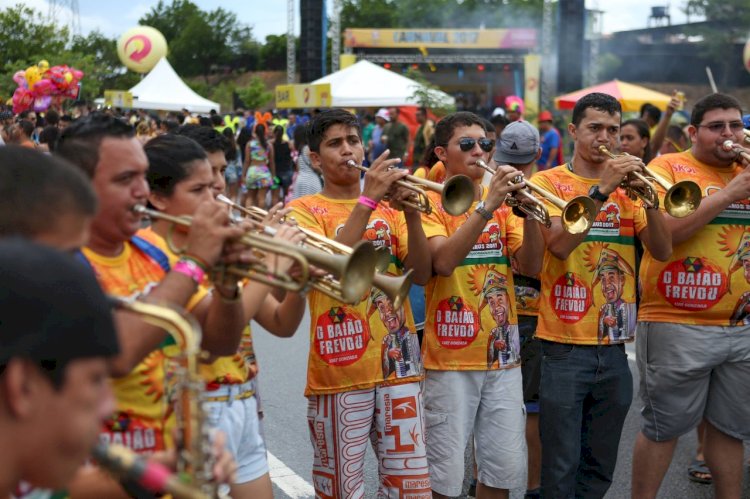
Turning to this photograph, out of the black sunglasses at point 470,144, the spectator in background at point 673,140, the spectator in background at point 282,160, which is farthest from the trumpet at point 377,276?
the spectator in background at point 282,160

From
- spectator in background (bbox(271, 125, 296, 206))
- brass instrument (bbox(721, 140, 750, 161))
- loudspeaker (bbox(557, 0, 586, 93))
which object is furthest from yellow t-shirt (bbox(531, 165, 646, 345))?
loudspeaker (bbox(557, 0, 586, 93))

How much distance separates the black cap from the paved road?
3.92 meters

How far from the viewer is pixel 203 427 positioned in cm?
199

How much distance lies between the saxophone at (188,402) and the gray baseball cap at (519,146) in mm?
3322

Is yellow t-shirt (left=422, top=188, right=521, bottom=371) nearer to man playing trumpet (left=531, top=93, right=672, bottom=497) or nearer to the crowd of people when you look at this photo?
the crowd of people

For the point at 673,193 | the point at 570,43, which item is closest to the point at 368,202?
the point at 673,193

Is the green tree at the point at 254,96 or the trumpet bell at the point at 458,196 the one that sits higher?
the green tree at the point at 254,96

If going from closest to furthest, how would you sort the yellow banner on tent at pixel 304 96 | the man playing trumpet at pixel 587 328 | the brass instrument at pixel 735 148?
1. the man playing trumpet at pixel 587 328
2. the brass instrument at pixel 735 148
3. the yellow banner on tent at pixel 304 96

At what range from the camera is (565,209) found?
4.45m

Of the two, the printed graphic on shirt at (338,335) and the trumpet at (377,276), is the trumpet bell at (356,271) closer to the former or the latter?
the trumpet at (377,276)

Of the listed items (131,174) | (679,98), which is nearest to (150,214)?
(131,174)

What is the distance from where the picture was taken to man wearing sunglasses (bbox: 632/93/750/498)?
4750 millimetres

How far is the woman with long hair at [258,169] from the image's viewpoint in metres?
17.0

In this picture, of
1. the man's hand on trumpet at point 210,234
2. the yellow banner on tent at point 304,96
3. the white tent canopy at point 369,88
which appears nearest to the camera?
the man's hand on trumpet at point 210,234
